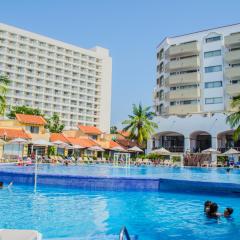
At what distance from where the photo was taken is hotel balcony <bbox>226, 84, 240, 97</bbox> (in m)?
47.0

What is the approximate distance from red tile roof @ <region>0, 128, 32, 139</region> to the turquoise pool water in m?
26.3

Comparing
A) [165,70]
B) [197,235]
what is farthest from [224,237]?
[165,70]

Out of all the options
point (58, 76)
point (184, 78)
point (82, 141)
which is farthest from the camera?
point (58, 76)

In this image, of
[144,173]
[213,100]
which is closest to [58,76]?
[213,100]

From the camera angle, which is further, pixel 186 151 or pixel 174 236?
pixel 186 151

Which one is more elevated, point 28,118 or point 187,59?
point 187,59

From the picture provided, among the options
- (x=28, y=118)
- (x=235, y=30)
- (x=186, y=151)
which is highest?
(x=235, y=30)

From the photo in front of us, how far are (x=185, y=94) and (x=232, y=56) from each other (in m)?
8.64

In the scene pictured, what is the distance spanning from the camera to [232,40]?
48.5 meters

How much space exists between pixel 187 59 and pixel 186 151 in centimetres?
1546

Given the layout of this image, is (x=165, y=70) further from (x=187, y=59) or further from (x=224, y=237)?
(x=224, y=237)

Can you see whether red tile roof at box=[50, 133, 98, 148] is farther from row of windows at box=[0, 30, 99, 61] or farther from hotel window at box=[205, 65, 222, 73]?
row of windows at box=[0, 30, 99, 61]

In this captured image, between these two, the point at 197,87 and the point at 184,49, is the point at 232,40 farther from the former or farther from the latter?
the point at 197,87

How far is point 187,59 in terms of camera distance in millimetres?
52375
